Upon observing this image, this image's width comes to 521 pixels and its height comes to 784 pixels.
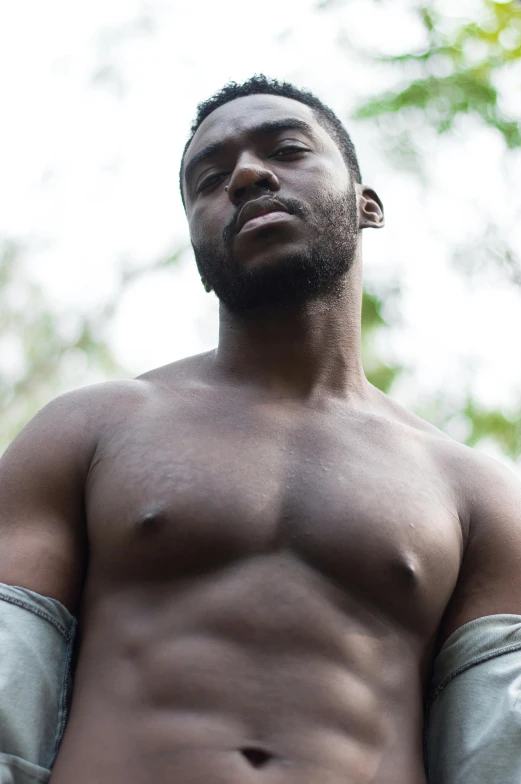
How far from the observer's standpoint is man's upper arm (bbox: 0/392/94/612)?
1.73m

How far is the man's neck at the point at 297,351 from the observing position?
221 centimetres

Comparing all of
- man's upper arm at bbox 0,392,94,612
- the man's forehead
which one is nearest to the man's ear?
the man's forehead

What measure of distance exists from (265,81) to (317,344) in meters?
0.93

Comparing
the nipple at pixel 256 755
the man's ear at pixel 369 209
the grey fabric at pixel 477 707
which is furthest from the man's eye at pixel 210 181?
the nipple at pixel 256 755

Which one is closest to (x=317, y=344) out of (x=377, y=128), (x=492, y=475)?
(x=492, y=475)

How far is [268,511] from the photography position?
1.77 metres

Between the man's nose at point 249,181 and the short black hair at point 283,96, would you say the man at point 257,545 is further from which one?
the short black hair at point 283,96

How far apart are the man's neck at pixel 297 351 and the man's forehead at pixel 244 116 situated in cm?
46

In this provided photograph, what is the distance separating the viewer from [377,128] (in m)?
6.48

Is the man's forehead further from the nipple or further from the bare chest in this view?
the nipple

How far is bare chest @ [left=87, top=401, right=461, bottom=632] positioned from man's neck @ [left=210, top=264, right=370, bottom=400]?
26 centimetres

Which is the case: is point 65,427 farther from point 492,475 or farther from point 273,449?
point 492,475

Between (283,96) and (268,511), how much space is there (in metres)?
1.37

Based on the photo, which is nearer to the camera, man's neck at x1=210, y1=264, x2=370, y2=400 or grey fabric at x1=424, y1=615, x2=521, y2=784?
grey fabric at x1=424, y1=615, x2=521, y2=784
